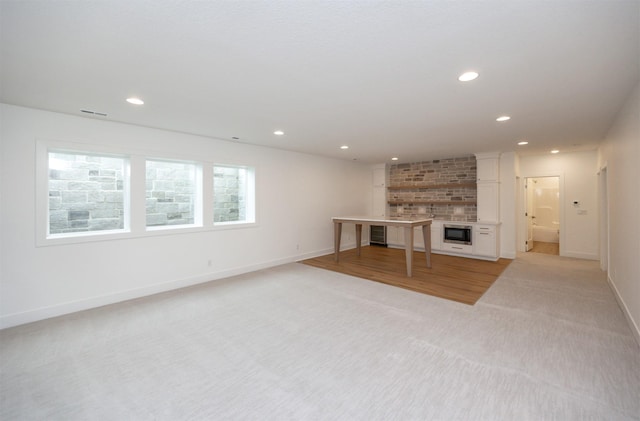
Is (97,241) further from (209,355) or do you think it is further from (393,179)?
(393,179)

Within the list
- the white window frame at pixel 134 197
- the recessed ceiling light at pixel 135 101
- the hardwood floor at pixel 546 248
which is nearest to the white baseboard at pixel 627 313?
the hardwood floor at pixel 546 248

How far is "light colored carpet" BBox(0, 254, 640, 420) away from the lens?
1.83 m

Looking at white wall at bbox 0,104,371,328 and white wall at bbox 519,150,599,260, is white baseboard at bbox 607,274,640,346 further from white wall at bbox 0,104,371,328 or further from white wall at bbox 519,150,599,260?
white wall at bbox 0,104,371,328

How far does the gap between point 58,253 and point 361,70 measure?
4.06m

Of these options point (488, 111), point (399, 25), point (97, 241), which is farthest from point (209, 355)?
point (488, 111)

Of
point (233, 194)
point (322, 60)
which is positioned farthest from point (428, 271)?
point (322, 60)

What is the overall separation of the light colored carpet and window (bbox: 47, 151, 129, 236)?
115cm

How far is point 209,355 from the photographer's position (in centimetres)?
245

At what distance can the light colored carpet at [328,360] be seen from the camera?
1.83 m

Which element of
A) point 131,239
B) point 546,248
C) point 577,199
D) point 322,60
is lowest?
point 546,248

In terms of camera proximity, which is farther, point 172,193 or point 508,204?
point 508,204

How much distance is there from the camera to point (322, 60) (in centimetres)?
209

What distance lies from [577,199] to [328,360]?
726 centimetres

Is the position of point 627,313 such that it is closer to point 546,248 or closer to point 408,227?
point 408,227
